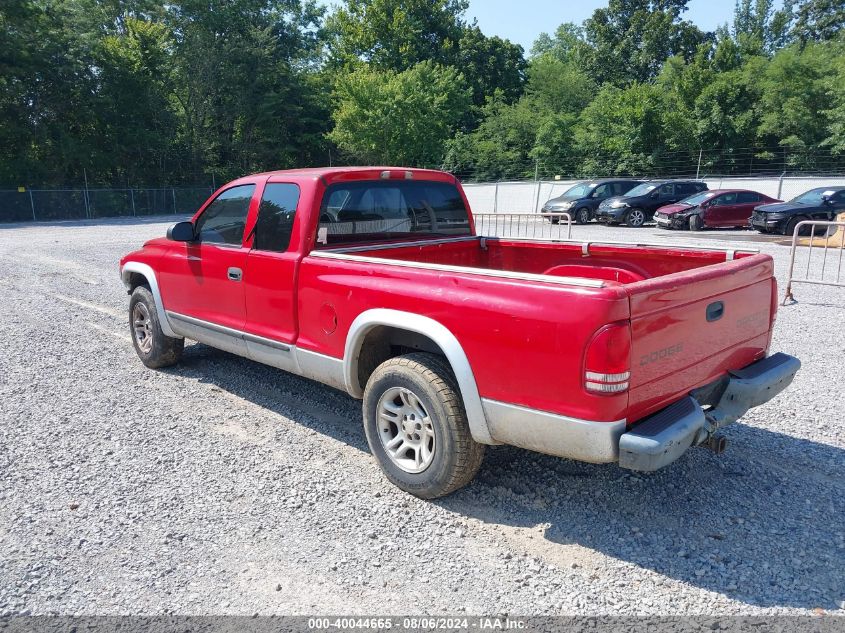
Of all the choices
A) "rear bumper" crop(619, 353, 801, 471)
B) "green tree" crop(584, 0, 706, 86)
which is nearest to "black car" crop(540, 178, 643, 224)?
"rear bumper" crop(619, 353, 801, 471)

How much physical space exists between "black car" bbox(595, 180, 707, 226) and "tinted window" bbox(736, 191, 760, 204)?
2.40m

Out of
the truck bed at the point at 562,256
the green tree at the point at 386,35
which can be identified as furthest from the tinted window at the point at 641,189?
the green tree at the point at 386,35

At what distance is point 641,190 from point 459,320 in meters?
22.5

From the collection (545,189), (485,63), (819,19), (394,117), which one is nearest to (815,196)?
(545,189)

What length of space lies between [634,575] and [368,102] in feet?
138

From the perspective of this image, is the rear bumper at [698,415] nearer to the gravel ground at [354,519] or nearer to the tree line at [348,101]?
the gravel ground at [354,519]

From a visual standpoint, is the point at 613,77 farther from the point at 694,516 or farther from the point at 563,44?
the point at 694,516

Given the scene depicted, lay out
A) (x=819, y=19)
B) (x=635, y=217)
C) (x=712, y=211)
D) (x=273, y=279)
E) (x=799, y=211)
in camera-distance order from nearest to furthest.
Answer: (x=273, y=279)
(x=799, y=211)
(x=712, y=211)
(x=635, y=217)
(x=819, y=19)

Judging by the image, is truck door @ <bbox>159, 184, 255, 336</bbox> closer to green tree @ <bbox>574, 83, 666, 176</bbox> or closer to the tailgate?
the tailgate

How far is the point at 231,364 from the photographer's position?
6.58 meters

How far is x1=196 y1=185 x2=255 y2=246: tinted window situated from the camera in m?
5.12

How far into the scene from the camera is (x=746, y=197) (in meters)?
21.9

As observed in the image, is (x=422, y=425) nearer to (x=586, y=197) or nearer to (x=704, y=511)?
(x=704, y=511)

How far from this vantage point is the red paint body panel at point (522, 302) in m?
3.03
